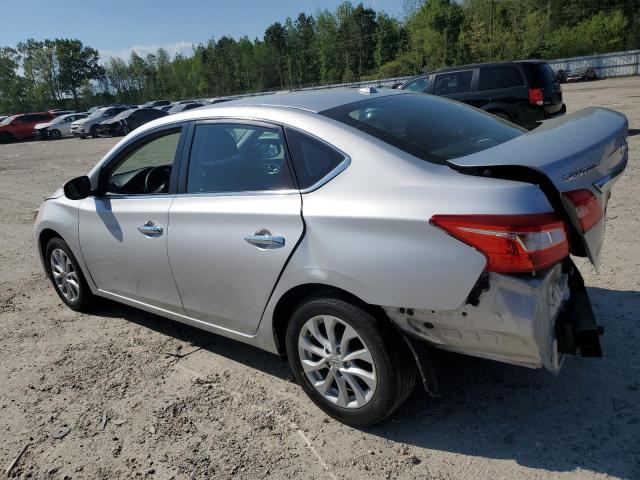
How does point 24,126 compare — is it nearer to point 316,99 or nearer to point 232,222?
point 316,99

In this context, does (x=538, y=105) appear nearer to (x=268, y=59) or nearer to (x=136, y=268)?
(x=136, y=268)

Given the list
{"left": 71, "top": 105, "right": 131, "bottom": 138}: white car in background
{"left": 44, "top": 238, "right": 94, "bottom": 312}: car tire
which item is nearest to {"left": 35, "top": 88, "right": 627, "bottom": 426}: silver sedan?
{"left": 44, "top": 238, "right": 94, "bottom": 312}: car tire

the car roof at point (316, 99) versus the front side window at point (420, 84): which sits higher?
the car roof at point (316, 99)

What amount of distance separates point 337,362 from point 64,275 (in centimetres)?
306

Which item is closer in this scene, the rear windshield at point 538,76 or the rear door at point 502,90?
the rear windshield at point 538,76

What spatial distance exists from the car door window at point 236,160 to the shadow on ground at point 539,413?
127cm

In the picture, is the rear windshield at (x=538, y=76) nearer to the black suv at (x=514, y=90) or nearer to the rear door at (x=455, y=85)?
the black suv at (x=514, y=90)

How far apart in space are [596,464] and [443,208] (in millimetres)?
1348

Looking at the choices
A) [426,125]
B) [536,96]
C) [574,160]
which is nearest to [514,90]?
[536,96]

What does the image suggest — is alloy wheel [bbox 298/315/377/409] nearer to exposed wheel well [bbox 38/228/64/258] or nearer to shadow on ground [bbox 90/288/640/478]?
shadow on ground [bbox 90/288/640/478]

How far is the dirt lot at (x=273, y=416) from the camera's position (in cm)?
253

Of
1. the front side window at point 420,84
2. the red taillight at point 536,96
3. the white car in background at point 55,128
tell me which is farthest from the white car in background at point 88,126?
the red taillight at point 536,96

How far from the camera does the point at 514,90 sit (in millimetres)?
10672

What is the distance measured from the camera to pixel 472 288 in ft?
7.27
